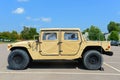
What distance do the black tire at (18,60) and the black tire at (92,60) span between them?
2.61 meters

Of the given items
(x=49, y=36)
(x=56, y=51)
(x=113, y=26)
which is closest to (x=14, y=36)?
(x=113, y=26)

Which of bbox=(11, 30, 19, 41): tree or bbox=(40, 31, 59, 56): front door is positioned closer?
bbox=(40, 31, 59, 56): front door

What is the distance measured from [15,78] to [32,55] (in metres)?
3.15

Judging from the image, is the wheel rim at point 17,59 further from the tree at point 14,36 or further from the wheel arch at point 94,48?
the tree at point 14,36

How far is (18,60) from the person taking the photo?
13.8 m

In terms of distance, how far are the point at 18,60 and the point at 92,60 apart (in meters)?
3.34

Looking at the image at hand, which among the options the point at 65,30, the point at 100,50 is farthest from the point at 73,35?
the point at 100,50

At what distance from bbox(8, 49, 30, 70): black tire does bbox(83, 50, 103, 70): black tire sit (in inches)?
103

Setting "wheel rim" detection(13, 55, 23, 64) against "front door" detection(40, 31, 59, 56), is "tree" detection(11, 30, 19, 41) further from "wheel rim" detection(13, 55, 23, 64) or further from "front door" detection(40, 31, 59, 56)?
"front door" detection(40, 31, 59, 56)

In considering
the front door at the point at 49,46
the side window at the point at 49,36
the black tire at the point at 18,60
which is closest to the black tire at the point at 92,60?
the front door at the point at 49,46

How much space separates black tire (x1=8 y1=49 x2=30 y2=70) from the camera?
1361cm

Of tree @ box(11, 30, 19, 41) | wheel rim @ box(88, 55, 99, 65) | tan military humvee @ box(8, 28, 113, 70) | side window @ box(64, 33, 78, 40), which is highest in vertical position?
tree @ box(11, 30, 19, 41)

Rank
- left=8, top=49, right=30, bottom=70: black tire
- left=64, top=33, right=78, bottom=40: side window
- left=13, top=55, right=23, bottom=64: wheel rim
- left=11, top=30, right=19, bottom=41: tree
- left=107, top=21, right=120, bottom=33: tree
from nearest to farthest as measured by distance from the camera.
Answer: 1. left=8, top=49, right=30, bottom=70: black tire
2. left=13, top=55, right=23, bottom=64: wheel rim
3. left=64, top=33, right=78, bottom=40: side window
4. left=11, top=30, right=19, bottom=41: tree
5. left=107, top=21, right=120, bottom=33: tree

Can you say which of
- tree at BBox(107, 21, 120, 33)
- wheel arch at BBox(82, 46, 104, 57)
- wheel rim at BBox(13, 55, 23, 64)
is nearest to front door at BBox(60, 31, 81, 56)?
wheel arch at BBox(82, 46, 104, 57)
